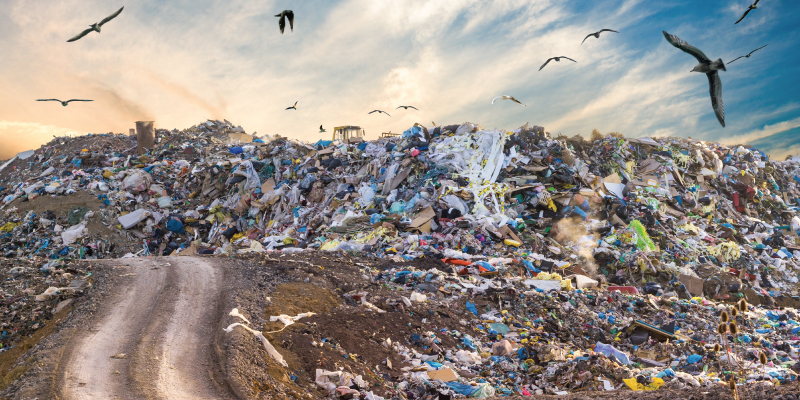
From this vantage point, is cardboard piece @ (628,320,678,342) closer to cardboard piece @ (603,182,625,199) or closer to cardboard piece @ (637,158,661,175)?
cardboard piece @ (603,182,625,199)

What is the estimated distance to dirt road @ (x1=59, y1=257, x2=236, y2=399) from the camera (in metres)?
3.51

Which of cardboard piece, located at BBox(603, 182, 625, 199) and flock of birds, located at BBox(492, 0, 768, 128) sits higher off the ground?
flock of birds, located at BBox(492, 0, 768, 128)

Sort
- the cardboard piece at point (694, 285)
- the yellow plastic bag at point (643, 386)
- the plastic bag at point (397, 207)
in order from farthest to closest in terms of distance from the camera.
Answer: the plastic bag at point (397, 207)
the cardboard piece at point (694, 285)
the yellow plastic bag at point (643, 386)

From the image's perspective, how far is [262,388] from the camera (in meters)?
3.58

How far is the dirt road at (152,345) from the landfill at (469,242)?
1.70ft

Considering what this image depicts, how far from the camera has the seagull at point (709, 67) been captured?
4332 mm

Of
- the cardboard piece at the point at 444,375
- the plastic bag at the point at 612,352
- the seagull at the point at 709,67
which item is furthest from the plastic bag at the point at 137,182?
the seagull at the point at 709,67

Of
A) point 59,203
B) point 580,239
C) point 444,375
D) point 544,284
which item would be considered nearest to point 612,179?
point 580,239

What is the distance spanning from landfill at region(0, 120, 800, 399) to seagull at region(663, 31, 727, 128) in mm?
2068

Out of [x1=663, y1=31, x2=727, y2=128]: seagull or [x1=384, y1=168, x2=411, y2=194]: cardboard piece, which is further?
[x1=384, y1=168, x2=411, y2=194]: cardboard piece

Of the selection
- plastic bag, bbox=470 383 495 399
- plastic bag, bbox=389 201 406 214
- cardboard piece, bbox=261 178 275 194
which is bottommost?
plastic bag, bbox=470 383 495 399

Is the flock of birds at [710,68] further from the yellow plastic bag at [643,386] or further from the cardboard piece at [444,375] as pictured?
the cardboard piece at [444,375]

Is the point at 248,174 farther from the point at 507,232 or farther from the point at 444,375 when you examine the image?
the point at 444,375

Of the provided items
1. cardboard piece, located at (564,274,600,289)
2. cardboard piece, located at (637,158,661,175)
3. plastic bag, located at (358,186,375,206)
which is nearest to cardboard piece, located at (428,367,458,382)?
cardboard piece, located at (564,274,600,289)
